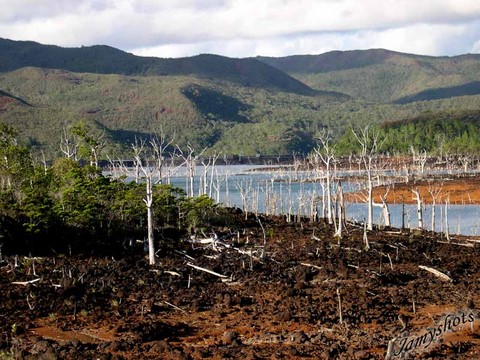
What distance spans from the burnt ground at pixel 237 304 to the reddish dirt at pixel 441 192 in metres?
52.0

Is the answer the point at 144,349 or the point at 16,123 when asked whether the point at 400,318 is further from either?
the point at 16,123

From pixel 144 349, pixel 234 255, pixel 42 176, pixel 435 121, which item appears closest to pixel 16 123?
pixel 435 121

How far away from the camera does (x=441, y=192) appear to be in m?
88.4

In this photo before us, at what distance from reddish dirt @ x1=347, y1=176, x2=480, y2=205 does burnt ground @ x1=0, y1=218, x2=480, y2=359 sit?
52.0m

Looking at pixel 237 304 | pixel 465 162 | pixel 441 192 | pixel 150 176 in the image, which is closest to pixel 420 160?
pixel 465 162

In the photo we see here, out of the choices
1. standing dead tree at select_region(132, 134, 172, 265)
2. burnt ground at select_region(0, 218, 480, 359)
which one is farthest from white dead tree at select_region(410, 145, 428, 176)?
burnt ground at select_region(0, 218, 480, 359)

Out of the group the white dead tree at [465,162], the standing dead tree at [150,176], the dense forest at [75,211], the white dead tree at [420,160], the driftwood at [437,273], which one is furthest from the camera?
the white dead tree at [465,162]

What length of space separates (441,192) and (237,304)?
70.3 metres

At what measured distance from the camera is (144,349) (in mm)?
17547

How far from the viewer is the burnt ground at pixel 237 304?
1745cm

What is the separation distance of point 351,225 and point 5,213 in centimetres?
2002

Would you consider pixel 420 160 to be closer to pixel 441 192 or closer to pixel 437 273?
pixel 441 192

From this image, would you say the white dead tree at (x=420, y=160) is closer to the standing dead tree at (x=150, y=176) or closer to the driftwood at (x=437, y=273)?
the standing dead tree at (x=150, y=176)

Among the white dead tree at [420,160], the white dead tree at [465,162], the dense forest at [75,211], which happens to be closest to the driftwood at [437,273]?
the dense forest at [75,211]
